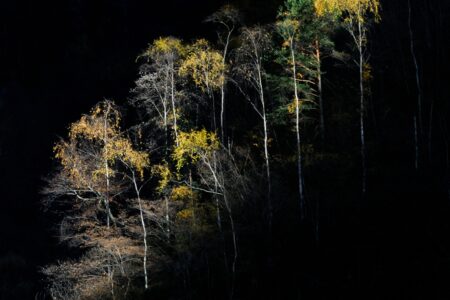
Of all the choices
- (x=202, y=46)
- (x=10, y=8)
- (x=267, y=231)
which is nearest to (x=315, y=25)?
(x=202, y=46)

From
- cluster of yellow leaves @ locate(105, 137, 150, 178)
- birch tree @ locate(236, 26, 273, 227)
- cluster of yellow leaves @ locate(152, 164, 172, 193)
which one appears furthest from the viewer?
cluster of yellow leaves @ locate(105, 137, 150, 178)

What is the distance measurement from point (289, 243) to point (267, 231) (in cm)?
139

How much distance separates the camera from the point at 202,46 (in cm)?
2833

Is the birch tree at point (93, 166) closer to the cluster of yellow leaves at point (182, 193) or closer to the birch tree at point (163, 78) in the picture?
the cluster of yellow leaves at point (182, 193)

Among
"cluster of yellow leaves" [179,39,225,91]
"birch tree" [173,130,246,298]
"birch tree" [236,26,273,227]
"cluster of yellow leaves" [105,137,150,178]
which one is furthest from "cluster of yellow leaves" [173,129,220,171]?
"cluster of yellow leaves" [179,39,225,91]

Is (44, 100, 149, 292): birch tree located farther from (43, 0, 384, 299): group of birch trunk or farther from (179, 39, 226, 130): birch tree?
(179, 39, 226, 130): birch tree

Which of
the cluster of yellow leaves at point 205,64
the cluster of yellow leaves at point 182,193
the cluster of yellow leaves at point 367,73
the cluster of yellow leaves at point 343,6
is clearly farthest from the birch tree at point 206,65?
the cluster of yellow leaves at point 367,73

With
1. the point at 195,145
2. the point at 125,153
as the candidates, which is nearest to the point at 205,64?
the point at 195,145

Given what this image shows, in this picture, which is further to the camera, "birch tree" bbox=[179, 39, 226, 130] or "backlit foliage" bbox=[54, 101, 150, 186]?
"birch tree" bbox=[179, 39, 226, 130]

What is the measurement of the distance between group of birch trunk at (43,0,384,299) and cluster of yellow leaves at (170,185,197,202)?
52mm

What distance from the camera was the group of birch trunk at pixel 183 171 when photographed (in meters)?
24.2

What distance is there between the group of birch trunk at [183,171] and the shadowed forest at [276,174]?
11cm

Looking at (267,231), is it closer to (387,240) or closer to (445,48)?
(387,240)

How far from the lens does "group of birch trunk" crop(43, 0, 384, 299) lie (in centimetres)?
2420
